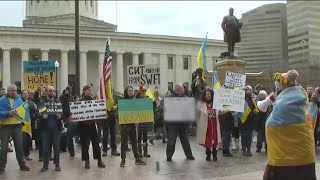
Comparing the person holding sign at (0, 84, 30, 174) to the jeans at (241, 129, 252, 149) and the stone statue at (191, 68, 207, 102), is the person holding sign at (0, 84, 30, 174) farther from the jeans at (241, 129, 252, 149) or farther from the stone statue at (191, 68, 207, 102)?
the jeans at (241, 129, 252, 149)

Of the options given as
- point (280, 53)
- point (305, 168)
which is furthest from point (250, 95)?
point (280, 53)

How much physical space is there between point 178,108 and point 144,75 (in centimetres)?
153

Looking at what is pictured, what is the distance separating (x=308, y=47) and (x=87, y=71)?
62.6 metres

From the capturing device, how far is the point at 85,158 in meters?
11.8

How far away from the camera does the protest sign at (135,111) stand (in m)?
12.2

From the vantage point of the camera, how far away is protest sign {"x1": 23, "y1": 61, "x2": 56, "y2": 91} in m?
16.2

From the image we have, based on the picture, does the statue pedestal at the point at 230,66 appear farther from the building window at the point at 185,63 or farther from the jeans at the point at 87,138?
the building window at the point at 185,63

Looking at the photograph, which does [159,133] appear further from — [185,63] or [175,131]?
[185,63]

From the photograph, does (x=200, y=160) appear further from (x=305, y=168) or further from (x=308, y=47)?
(x=308, y=47)

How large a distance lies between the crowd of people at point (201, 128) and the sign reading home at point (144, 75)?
26cm

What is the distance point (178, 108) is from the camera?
A: 12.7 meters

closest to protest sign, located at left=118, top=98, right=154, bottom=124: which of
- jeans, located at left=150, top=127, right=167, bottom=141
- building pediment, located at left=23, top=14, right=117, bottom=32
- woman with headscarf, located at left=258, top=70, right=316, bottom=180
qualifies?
jeans, located at left=150, top=127, right=167, bottom=141

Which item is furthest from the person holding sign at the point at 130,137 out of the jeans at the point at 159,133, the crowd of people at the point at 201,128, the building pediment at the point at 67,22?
the building pediment at the point at 67,22

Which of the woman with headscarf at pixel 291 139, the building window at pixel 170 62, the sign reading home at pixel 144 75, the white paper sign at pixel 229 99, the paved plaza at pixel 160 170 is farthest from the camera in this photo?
the building window at pixel 170 62
